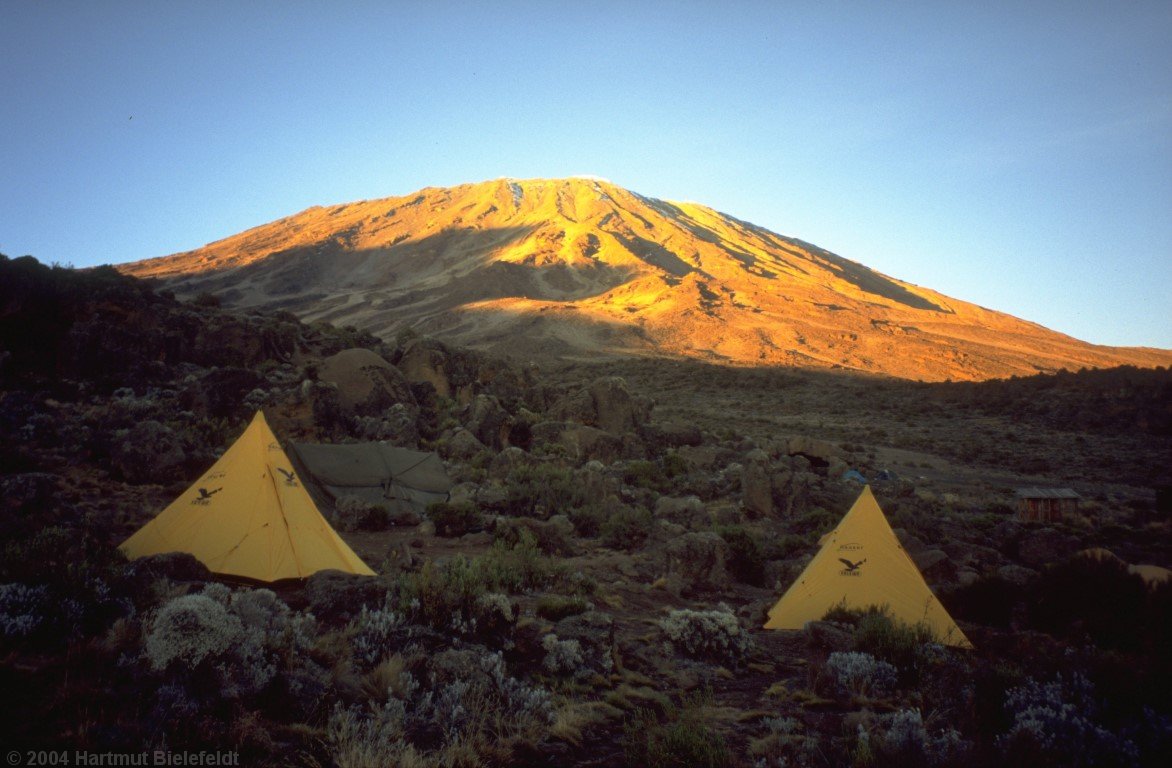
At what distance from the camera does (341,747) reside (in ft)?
9.92

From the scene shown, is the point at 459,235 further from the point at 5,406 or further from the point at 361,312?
the point at 5,406

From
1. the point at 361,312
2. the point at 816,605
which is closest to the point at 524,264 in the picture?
the point at 361,312

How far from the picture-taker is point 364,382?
1795 cm

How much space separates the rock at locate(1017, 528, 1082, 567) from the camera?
1007 centimetres

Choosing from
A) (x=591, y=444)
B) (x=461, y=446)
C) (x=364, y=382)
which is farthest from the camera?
(x=364, y=382)

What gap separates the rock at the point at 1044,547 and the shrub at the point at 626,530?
19.3 ft

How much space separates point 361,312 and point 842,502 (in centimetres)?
6435

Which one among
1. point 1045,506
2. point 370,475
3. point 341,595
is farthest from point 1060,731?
point 1045,506

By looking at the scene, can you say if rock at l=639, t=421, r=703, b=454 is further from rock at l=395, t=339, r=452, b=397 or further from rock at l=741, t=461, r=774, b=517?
rock at l=395, t=339, r=452, b=397

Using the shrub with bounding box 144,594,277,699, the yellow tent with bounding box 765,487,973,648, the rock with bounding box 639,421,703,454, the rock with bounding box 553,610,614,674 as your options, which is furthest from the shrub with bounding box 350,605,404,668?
the rock with bounding box 639,421,703,454

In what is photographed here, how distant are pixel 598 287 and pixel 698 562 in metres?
67.9

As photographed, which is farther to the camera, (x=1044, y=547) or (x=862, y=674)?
(x=1044, y=547)

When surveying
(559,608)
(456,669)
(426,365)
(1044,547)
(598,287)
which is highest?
(598,287)

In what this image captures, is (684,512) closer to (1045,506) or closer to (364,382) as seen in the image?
(1045,506)
